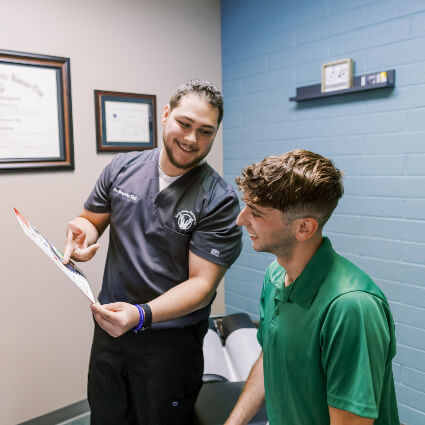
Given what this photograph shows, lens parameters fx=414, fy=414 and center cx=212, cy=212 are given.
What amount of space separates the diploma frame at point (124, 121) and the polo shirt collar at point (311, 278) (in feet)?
6.05

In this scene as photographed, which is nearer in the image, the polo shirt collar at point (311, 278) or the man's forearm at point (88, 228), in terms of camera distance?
the polo shirt collar at point (311, 278)

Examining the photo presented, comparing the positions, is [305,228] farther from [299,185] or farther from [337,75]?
[337,75]

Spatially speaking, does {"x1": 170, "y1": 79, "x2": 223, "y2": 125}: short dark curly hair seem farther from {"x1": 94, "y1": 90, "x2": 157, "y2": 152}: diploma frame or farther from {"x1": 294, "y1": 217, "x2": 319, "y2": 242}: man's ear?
{"x1": 94, "y1": 90, "x2": 157, "y2": 152}: diploma frame

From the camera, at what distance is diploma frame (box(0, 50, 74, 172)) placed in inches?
84.7

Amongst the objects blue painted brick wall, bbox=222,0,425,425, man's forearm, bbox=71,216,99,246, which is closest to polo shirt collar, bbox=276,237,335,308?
man's forearm, bbox=71,216,99,246

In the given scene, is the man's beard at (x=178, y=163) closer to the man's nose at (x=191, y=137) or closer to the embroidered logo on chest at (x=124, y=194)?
the man's nose at (x=191, y=137)

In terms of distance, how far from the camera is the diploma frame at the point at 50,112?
2.15 m

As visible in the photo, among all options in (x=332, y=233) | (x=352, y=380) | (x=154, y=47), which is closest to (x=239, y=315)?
(x=332, y=233)

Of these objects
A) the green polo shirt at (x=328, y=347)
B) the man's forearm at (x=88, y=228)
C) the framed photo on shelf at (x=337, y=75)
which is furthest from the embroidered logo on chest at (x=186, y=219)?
the framed photo on shelf at (x=337, y=75)

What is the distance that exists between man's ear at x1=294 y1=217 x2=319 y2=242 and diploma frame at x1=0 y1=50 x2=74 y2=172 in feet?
5.64

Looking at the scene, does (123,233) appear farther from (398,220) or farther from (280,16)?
(280,16)

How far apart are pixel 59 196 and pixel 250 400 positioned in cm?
165

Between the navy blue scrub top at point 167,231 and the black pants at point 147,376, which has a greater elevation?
the navy blue scrub top at point 167,231

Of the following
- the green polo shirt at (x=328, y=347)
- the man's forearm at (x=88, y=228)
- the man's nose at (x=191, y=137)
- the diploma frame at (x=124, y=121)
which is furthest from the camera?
the diploma frame at (x=124, y=121)
